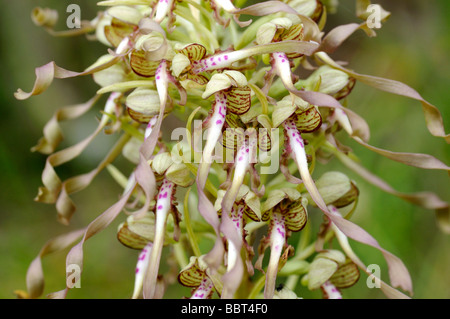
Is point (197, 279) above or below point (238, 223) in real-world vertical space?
below

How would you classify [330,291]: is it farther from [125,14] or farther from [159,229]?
[125,14]

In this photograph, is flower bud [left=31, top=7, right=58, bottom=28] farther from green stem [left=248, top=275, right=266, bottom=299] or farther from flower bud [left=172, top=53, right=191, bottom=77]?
green stem [left=248, top=275, right=266, bottom=299]

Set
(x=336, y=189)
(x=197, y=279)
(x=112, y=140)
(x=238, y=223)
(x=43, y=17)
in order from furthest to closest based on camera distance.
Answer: (x=112, y=140)
(x=43, y=17)
(x=336, y=189)
(x=197, y=279)
(x=238, y=223)

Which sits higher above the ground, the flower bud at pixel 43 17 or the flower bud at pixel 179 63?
the flower bud at pixel 43 17

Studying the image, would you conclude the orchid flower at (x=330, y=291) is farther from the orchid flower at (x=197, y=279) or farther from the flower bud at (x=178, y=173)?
the flower bud at (x=178, y=173)

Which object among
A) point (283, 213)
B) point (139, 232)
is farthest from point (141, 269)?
point (283, 213)

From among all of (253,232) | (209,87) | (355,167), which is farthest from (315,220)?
(209,87)

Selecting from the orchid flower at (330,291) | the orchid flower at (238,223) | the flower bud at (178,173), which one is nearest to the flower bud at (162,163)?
the flower bud at (178,173)

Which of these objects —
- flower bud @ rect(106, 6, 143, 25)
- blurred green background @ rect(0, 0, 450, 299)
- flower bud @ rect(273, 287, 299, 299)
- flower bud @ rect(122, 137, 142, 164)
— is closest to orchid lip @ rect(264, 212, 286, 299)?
flower bud @ rect(273, 287, 299, 299)

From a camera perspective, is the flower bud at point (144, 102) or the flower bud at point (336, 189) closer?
the flower bud at point (144, 102)
